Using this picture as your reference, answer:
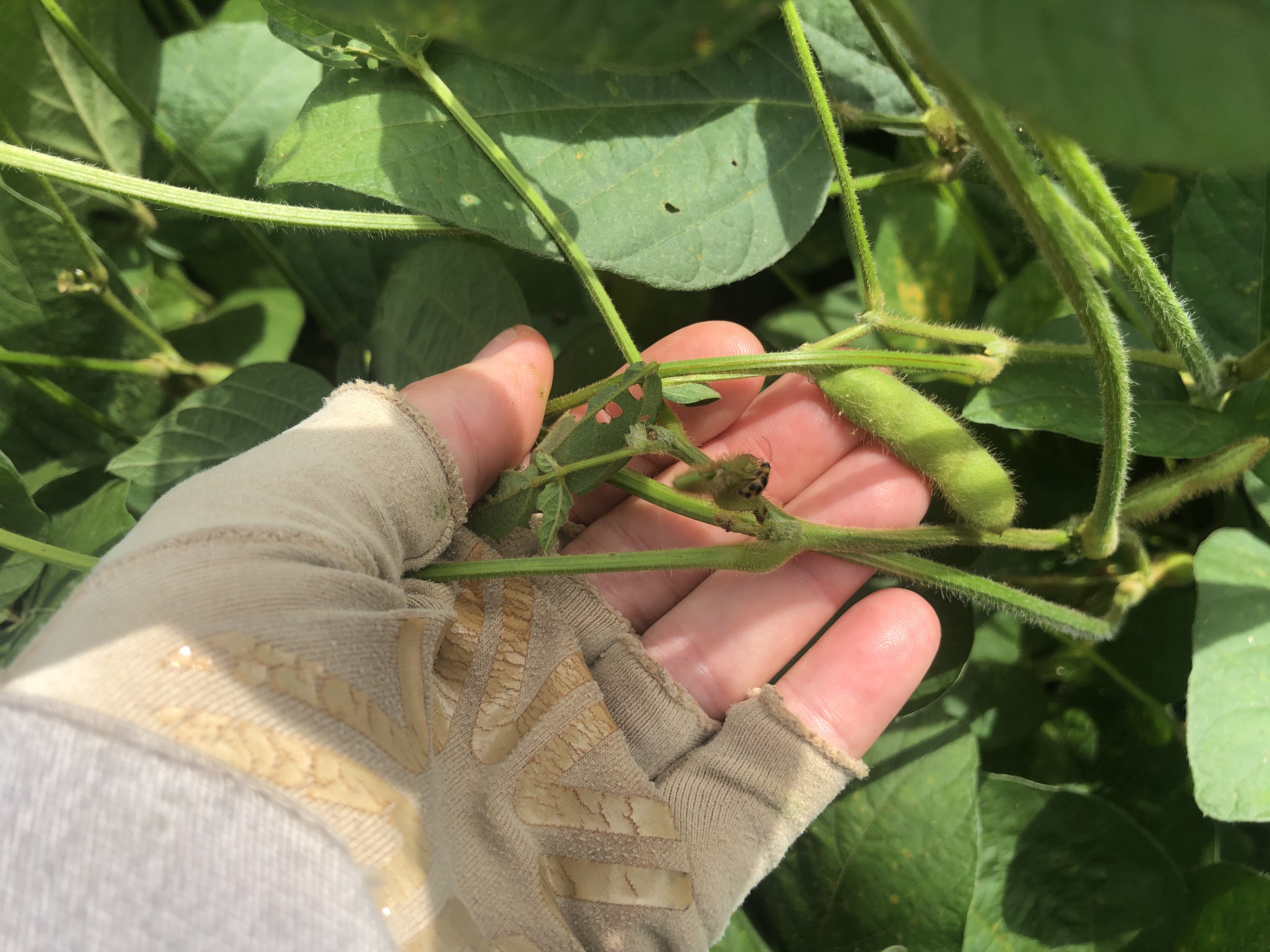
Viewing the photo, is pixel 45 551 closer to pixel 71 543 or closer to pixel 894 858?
pixel 71 543

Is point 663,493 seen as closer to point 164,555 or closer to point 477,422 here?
point 477,422

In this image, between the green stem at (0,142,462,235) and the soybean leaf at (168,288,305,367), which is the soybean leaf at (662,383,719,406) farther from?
the soybean leaf at (168,288,305,367)

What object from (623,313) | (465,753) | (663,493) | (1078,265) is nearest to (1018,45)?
(1078,265)

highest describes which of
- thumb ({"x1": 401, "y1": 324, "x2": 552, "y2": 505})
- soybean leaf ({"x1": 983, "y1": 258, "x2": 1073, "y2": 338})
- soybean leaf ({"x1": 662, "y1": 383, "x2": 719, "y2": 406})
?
thumb ({"x1": 401, "y1": 324, "x2": 552, "y2": 505})

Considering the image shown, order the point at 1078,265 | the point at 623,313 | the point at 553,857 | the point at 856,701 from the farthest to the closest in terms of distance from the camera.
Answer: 1. the point at 623,313
2. the point at 856,701
3. the point at 553,857
4. the point at 1078,265

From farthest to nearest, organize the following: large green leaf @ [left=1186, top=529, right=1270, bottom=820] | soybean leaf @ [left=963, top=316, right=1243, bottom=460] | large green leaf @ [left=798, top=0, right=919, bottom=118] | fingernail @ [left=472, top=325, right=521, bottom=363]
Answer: large green leaf @ [left=798, top=0, right=919, bottom=118] < fingernail @ [left=472, top=325, right=521, bottom=363] < soybean leaf @ [left=963, top=316, right=1243, bottom=460] < large green leaf @ [left=1186, top=529, right=1270, bottom=820]

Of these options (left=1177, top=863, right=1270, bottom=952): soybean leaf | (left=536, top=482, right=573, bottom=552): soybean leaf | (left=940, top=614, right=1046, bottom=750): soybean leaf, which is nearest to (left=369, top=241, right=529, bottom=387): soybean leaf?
(left=536, top=482, right=573, bottom=552): soybean leaf

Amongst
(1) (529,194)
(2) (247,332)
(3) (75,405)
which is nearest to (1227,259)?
(1) (529,194)

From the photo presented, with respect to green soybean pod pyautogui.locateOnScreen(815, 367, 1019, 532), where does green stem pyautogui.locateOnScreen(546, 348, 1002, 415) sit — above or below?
above
